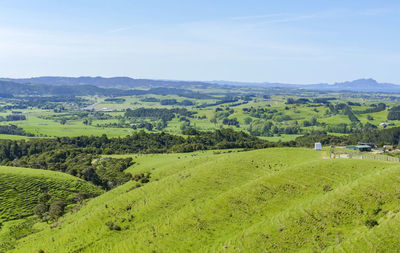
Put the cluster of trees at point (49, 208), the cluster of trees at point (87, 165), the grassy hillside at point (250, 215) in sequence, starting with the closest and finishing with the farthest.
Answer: the grassy hillside at point (250, 215), the cluster of trees at point (49, 208), the cluster of trees at point (87, 165)

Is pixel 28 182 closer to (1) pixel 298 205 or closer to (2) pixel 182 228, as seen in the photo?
(2) pixel 182 228

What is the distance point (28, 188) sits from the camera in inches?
3285

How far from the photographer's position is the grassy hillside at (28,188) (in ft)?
243

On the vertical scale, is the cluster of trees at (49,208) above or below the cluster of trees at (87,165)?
above

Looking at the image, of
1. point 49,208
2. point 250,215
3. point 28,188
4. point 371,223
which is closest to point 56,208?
point 49,208

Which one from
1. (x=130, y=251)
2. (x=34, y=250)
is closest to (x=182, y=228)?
(x=130, y=251)

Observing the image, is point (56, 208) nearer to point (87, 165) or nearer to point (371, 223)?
point (87, 165)

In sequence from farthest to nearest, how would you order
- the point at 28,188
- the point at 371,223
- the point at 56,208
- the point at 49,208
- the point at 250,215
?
the point at 28,188 < the point at 49,208 < the point at 56,208 < the point at 250,215 < the point at 371,223

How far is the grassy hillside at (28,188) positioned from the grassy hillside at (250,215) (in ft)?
40.0

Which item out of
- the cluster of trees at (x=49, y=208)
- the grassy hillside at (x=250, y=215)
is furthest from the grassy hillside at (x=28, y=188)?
the grassy hillside at (x=250, y=215)

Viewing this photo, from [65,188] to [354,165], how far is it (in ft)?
226

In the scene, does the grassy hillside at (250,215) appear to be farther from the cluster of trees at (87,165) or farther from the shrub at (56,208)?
the cluster of trees at (87,165)

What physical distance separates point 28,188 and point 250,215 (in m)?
59.9

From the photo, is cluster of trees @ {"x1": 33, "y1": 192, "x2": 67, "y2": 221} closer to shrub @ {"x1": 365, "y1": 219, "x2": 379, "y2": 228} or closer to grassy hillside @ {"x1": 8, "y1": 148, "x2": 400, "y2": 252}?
grassy hillside @ {"x1": 8, "y1": 148, "x2": 400, "y2": 252}
